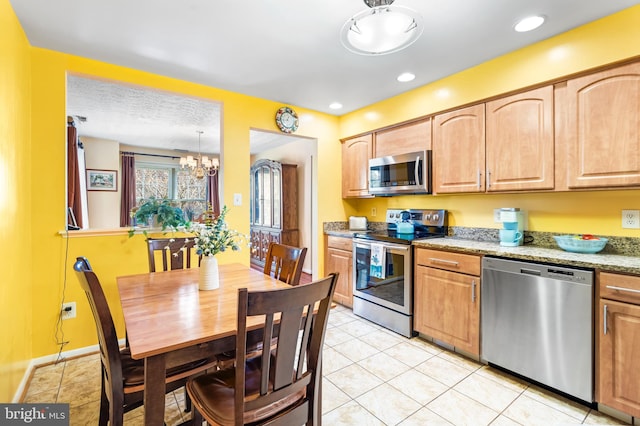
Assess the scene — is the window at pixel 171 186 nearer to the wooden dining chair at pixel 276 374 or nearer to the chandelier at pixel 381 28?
Result: the chandelier at pixel 381 28

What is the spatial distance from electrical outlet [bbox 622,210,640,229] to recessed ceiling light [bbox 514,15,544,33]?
1.39 metres

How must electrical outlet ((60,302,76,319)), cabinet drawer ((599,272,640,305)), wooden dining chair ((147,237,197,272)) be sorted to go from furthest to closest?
electrical outlet ((60,302,76,319)) → wooden dining chair ((147,237,197,272)) → cabinet drawer ((599,272,640,305))

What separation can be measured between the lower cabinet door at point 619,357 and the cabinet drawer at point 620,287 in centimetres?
3

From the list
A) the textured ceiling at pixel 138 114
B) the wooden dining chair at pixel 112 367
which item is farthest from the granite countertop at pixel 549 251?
the textured ceiling at pixel 138 114

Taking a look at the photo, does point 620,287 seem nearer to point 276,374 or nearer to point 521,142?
point 521,142

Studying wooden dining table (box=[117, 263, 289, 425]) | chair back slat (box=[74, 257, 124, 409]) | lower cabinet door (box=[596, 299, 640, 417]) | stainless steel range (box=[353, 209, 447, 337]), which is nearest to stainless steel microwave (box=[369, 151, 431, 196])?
stainless steel range (box=[353, 209, 447, 337])

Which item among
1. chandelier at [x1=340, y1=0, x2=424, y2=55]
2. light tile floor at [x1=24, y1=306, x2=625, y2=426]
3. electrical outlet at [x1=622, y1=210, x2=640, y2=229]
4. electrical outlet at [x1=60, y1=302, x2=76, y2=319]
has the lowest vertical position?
light tile floor at [x1=24, y1=306, x2=625, y2=426]

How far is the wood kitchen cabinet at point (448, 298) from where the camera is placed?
233 centimetres

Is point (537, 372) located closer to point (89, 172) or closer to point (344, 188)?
point (344, 188)

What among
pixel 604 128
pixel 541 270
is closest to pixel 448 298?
pixel 541 270

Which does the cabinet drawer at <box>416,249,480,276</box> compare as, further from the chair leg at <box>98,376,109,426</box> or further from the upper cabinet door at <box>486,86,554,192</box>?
the chair leg at <box>98,376,109,426</box>

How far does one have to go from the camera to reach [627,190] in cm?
206

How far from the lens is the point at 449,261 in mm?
2469

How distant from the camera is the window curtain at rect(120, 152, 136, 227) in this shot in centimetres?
617
